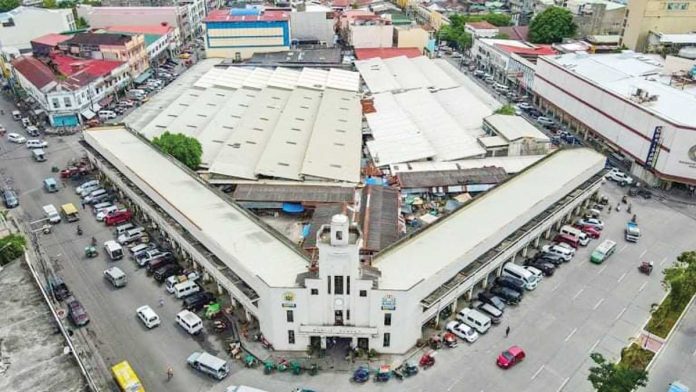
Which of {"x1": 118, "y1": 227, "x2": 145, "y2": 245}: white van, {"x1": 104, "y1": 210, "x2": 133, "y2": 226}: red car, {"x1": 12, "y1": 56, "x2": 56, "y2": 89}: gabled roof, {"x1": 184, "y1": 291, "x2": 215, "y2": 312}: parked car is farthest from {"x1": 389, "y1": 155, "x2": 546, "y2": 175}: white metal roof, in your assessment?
{"x1": 12, "y1": 56, "x2": 56, "y2": 89}: gabled roof

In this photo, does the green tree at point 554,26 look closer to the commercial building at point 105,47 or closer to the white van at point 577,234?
the white van at point 577,234

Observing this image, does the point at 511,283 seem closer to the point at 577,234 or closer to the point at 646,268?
the point at 577,234

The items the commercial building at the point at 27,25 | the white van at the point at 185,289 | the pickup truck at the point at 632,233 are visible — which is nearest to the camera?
the white van at the point at 185,289

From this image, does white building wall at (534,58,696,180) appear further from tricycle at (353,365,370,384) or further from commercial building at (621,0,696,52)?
tricycle at (353,365,370,384)

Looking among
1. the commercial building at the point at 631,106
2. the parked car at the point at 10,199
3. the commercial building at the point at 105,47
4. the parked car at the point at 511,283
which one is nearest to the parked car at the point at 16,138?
the parked car at the point at 10,199

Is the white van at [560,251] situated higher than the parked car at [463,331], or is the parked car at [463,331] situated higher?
the white van at [560,251]

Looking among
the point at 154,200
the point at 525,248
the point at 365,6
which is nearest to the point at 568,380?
the point at 525,248
